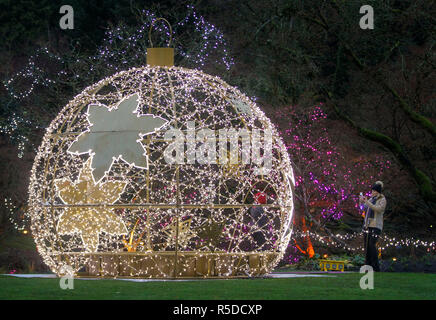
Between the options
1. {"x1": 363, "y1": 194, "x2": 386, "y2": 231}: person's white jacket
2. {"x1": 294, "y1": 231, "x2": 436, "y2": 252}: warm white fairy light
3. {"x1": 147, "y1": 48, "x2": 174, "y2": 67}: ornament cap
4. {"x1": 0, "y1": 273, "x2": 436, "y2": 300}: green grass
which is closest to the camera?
{"x1": 0, "y1": 273, "x2": 436, "y2": 300}: green grass

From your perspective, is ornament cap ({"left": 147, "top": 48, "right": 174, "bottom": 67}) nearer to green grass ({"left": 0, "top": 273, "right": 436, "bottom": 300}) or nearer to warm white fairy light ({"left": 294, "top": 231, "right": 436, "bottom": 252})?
green grass ({"left": 0, "top": 273, "right": 436, "bottom": 300})

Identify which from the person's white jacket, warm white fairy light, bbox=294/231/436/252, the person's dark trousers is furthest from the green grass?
warm white fairy light, bbox=294/231/436/252

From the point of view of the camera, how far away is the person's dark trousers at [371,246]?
1390 cm

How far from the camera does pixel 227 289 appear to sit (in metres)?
10.5

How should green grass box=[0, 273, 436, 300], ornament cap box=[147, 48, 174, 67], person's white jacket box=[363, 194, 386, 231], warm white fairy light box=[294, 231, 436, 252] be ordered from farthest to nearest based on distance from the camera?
1. warm white fairy light box=[294, 231, 436, 252]
2. person's white jacket box=[363, 194, 386, 231]
3. ornament cap box=[147, 48, 174, 67]
4. green grass box=[0, 273, 436, 300]

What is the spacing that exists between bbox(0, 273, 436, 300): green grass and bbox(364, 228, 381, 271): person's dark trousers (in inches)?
55.2

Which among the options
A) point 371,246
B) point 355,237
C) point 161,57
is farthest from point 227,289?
point 355,237

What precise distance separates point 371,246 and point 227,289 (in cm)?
425

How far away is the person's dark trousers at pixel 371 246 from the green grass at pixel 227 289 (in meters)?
1.40

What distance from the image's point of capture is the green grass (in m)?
9.72

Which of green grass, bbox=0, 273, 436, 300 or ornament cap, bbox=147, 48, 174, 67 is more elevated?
ornament cap, bbox=147, 48, 174, 67

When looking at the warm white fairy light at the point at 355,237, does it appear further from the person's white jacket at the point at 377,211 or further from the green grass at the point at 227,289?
the green grass at the point at 227,289

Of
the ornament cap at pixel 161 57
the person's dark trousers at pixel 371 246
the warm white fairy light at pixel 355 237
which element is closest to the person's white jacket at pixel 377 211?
the person's dark trousers at pixel 371 246

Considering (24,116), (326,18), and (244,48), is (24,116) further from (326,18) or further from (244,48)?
(326,18)
